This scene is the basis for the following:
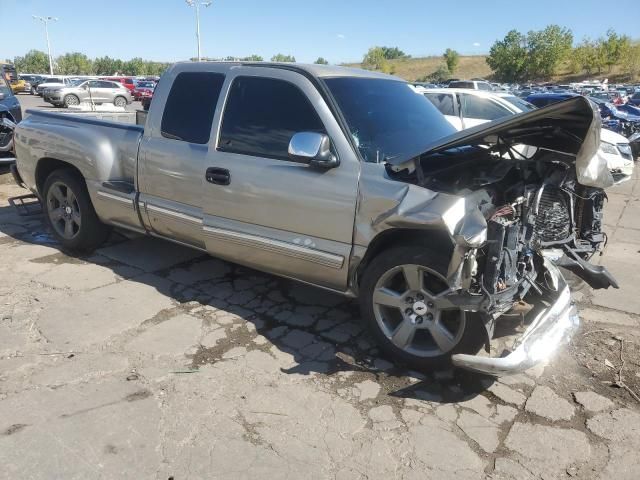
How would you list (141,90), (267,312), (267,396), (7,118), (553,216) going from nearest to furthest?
Result: (267,396) → (553,216) → (267,312) → (7,118) → (141,90)

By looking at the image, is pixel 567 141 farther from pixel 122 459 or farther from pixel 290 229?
pixel 122 459

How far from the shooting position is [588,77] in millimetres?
79062

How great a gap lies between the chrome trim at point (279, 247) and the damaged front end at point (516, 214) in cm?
41

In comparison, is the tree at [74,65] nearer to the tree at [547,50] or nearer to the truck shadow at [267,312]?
the tree at [547,50]

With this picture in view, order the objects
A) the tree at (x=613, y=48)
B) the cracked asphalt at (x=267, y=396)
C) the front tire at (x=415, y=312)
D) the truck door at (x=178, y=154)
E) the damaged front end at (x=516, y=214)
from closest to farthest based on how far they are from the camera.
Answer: the cracked asphalt at (x=267, y=396) → the damaged front end at (x=516, y=214) → the front tire at (x=415, y=312) → the truck door at (x=178, y=154) → the tree at (x=613, y=48)

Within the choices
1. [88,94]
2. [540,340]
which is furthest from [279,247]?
[88,94]

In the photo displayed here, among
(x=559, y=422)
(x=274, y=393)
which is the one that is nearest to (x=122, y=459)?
(x=274, y=393)

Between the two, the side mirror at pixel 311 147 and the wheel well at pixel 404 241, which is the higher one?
the side mirror at pixel 311 147

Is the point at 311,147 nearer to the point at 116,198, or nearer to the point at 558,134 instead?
the point at 558,134

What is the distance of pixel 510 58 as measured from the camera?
8150 cm

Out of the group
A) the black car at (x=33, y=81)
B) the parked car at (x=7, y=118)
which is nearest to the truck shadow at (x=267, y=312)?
the parked car at (x=7, y=118)

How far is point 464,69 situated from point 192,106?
115 m

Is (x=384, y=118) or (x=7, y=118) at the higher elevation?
(x=384, y=118)

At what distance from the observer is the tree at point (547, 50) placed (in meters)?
79.3
